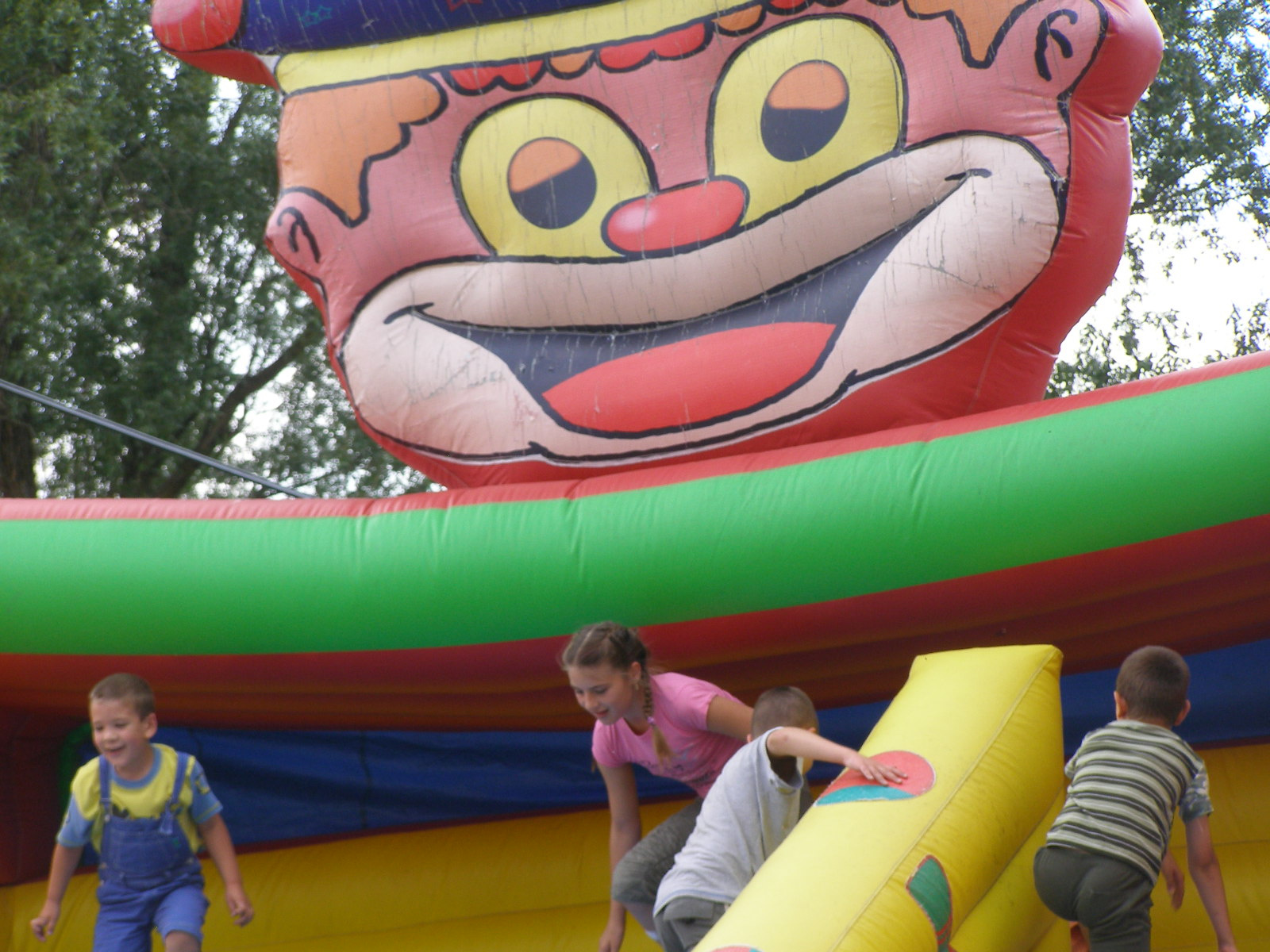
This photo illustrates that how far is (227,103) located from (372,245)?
22.6 ft

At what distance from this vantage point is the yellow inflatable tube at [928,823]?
2.10m

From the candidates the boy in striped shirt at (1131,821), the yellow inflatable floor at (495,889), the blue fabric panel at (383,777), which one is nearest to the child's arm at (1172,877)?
the boy in striped shirt at (1131,821)

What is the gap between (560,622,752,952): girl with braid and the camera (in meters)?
2.71

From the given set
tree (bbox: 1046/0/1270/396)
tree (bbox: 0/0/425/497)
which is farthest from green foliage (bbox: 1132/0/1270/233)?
tree (bbox: 0/0/425/497)

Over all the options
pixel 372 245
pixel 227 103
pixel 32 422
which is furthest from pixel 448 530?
pixel 227 103

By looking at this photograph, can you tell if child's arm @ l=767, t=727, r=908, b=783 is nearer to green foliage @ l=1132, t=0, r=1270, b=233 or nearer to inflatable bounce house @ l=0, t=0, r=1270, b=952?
inflatable bounce house @ l=0, t=0, r=1270, b=952

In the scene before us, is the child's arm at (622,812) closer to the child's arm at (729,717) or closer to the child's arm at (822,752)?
the child's arm at (729,717)

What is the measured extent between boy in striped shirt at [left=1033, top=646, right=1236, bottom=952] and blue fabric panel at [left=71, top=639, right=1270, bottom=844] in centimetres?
165

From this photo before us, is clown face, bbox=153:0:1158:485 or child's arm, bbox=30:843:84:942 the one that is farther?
clown face, bbox=153:0:1158:485

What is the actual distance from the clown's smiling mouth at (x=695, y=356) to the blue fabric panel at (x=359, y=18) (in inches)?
38.2

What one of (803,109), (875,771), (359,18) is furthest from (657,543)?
(359,18)

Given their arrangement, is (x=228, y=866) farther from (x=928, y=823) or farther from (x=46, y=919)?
(x=928, y=823)

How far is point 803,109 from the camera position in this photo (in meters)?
3.71

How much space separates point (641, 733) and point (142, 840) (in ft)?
4.01
